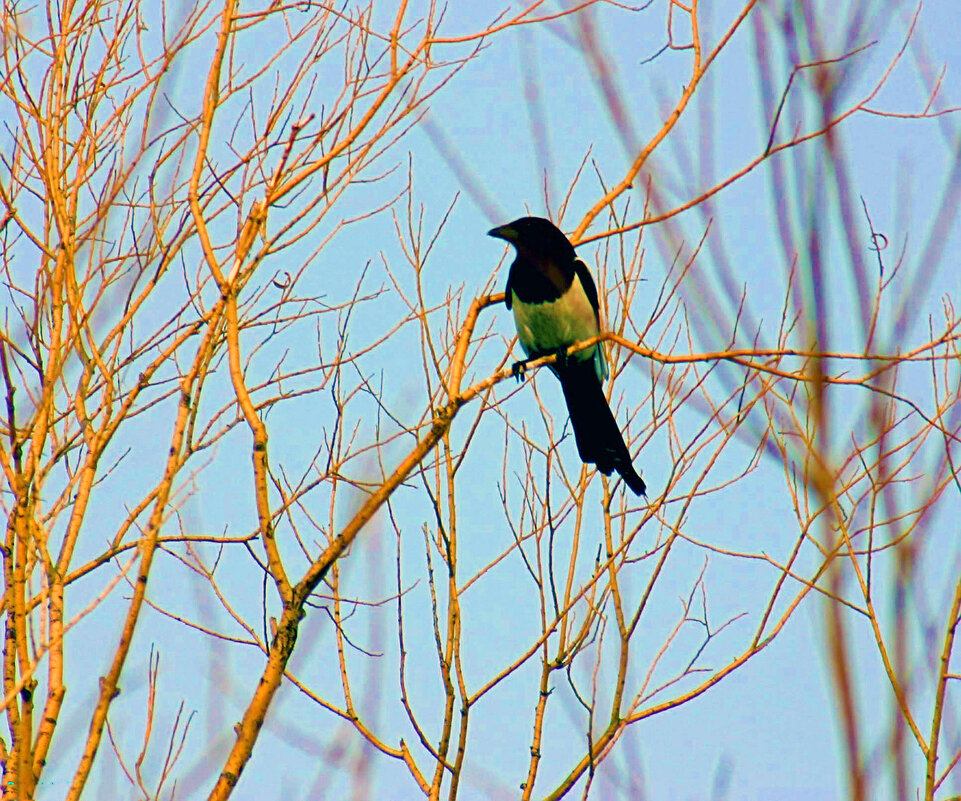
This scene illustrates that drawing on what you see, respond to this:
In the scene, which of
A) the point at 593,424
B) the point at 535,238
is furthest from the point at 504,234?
the point at 593,424

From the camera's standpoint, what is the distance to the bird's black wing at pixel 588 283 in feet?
17.4

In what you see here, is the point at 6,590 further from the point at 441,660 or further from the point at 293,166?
the point at 293,166

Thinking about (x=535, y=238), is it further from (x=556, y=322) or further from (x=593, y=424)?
(x=593, y=424)

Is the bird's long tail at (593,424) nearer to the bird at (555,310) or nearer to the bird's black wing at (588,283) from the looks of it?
the bird at (555,310)

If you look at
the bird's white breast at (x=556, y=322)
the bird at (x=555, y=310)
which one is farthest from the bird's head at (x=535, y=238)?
the bird's white breast at (x=556, y=322)

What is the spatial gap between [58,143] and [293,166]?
69 cm

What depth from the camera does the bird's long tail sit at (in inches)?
165

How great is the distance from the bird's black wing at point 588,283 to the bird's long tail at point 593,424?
29cm

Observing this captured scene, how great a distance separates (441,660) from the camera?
10.4 feet

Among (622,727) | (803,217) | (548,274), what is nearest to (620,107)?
(803,217)

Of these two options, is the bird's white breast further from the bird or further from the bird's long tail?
the bird's long tail

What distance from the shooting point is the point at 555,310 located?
4.98m

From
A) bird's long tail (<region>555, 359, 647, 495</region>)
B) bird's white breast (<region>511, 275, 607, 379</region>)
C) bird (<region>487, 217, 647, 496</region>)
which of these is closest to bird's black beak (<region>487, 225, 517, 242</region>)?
bird (<region>487, 217, 647, 496</region>)

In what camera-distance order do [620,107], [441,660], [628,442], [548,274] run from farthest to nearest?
1. [548,274]
2. [628,442]
3. [441,660]
4. [620,107]
